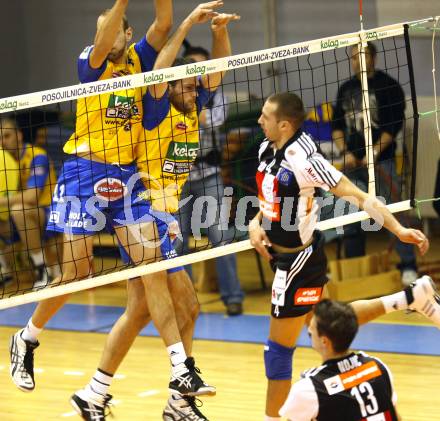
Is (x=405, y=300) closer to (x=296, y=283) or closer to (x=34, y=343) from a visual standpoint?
(x=296, y=283)

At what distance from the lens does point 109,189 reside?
7.02m

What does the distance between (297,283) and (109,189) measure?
1486 mm

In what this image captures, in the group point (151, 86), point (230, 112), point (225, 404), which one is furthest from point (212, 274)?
point (151, 86)

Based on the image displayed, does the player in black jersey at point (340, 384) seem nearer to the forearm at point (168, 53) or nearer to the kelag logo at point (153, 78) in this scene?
the kelag logo at point (153, 78)

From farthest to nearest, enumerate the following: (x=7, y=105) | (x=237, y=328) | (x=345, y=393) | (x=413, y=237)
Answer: (x=237, y=328) < (x=7, y=105) < (x=413, y=237) < (x=345, y=393)

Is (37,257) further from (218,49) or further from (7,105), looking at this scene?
(7,105)

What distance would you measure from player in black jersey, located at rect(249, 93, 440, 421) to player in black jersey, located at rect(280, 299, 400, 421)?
1278 mm

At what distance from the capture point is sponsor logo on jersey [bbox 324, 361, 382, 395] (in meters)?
4.83

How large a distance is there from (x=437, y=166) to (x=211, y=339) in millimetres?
3014

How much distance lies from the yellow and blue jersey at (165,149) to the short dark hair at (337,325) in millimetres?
2404

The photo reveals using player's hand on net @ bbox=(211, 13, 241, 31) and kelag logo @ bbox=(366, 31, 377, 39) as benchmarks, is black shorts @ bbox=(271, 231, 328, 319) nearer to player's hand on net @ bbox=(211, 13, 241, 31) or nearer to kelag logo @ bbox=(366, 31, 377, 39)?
player's hand on net @ bbox=(211, 13, 241, 31)

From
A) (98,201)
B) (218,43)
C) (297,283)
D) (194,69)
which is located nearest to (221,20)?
(218,43)

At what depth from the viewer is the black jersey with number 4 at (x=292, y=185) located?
6082 millimetres

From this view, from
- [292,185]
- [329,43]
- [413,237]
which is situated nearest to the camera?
[413,237]
